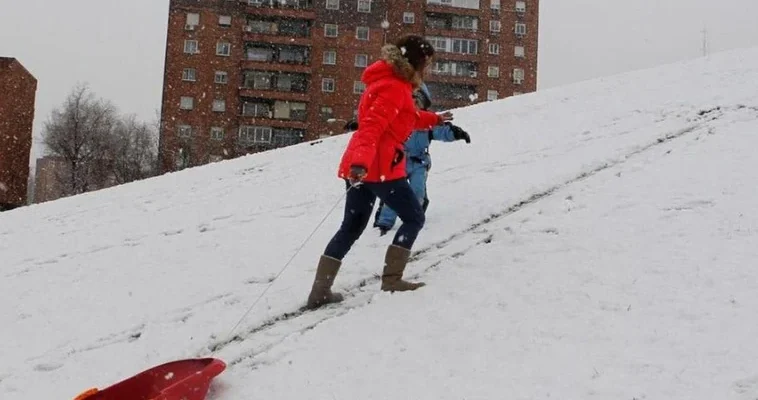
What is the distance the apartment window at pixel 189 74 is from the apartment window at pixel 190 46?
1.67 meters

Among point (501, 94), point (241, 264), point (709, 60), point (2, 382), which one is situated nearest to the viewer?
point (2, 382)

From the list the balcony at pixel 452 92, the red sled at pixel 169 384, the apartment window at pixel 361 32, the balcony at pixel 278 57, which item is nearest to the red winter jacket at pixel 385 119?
the red sled at pixel 169 384

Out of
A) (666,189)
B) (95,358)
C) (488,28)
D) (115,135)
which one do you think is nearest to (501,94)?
(488,28)

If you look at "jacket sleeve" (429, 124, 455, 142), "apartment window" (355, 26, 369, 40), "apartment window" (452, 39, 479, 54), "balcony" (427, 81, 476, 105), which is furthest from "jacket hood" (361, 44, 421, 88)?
"apartment window" (452, 39, 479, 54)

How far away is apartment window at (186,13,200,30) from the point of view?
56375 mm

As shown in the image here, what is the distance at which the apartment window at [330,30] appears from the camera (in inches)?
2265

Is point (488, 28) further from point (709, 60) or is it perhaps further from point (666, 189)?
point (666, 189)

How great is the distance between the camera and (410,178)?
7387mm

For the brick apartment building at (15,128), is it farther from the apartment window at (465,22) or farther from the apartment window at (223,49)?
the apartment window at (465,22)

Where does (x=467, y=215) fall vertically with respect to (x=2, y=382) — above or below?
above

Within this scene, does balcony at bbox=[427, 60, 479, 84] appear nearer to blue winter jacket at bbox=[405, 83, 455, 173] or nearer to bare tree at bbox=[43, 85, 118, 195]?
bare tree at bbox=[43, 85, 118, 195]

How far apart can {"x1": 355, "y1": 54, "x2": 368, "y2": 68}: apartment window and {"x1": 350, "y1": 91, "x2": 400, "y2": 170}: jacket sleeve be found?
54.2 metres

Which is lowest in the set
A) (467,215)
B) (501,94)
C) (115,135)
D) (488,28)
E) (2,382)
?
(2,382)

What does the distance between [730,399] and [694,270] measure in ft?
6.28
